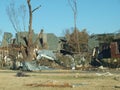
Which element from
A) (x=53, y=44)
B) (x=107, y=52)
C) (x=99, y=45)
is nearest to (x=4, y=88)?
(x=107, y=52)

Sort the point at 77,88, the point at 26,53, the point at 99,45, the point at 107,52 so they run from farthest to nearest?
the point at 99,45 < the point at 107,52 < the point at 26,53 < the point at 77,88

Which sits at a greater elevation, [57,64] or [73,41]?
[73,41]

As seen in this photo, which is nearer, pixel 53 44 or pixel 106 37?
pixel 106 37

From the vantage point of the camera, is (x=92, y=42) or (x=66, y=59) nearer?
(x=66, y=59)

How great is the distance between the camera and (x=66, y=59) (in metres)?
61.4

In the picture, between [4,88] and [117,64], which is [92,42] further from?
[4,88]

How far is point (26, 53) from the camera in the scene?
66.5 metres

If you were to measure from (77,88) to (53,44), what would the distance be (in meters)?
75.7

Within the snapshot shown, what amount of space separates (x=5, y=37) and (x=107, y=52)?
31044 millimetres

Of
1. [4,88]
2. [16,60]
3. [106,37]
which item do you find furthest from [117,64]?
[4,88]

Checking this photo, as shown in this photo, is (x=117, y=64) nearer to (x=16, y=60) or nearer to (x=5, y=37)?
(x=16, y=60)

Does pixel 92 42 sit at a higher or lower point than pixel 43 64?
higher

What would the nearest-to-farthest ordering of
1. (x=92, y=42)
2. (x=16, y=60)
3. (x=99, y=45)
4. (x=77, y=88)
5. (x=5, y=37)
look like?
1. (x=77, y=88)
2. (x=16, y=60)
3. (x=99, y=45)
4. (x=92, y=42)
5. (x=5, y=37)

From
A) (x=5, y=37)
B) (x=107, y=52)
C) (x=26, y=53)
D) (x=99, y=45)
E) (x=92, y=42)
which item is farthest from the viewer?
(x=5, y=37)
